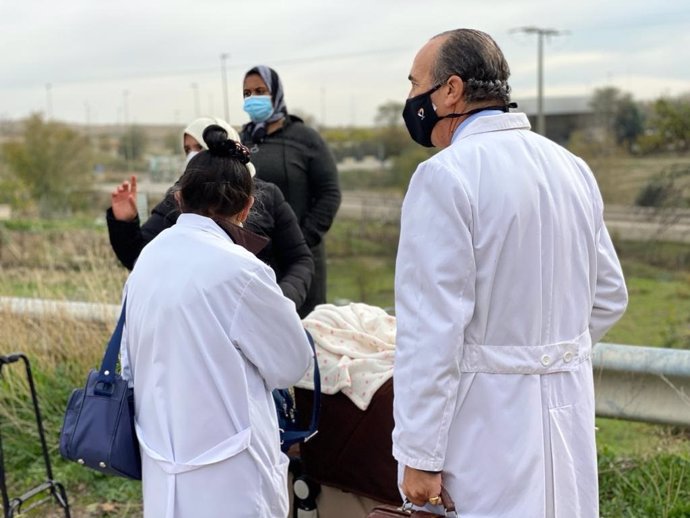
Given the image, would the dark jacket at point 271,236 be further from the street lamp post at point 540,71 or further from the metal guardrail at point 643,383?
the street lamp post at point 540,71

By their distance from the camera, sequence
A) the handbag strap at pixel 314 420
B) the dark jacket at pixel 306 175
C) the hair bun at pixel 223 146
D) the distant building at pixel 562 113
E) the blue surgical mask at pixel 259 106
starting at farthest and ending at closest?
the distant building at pixel 562 113 → the dark jacket at pixel 306 175 → the blue surgical mask at pixel 259 106 → the handbag strap at pixel 314 420 → the hair bun at pixel 223 146

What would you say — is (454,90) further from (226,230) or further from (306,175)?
(306,175)

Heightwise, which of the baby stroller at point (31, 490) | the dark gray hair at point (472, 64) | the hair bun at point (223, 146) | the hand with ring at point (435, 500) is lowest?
the baby stroller at point (31, 490)

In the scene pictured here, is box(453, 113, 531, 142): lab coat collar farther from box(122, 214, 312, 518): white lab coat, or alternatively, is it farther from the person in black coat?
the person in black coat

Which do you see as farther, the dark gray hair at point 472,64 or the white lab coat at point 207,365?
the white lab coat at point 207,365

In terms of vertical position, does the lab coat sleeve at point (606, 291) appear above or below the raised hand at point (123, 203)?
below

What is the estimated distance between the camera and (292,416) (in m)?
3.26

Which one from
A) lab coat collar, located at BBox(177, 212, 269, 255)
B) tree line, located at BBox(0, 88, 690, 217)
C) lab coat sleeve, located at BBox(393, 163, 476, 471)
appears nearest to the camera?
lab coat sleeve, located at BBox(393, 163, 476, 471)

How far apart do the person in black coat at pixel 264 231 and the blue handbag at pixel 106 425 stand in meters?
1.04

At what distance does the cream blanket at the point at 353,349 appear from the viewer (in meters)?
3.12

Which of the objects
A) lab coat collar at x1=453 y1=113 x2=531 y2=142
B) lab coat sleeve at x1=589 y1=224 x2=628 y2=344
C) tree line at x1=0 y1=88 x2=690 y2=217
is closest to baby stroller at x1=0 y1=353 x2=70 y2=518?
lab coat collar at x1=453 y1=113 x2=531 y2=142

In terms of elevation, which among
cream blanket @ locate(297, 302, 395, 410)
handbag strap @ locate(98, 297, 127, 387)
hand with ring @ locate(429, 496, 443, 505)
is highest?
handbag strap @ locate(98, 297, 127, 387)

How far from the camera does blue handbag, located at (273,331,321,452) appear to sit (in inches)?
121

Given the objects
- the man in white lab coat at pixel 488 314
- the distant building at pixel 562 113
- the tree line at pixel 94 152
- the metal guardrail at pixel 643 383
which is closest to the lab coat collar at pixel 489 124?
the man in white lab coat at pixel 488 314
